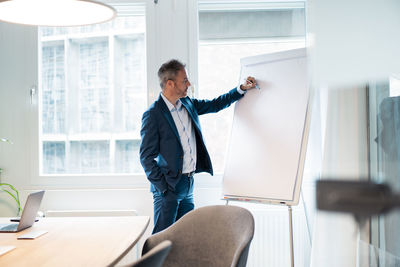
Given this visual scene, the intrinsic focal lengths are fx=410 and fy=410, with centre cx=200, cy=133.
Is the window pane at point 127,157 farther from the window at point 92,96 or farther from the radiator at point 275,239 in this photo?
the radiator at point 275,239

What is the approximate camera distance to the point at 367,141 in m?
0.66

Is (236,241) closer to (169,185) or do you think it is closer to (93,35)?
(169,185)

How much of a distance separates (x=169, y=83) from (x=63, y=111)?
1213 mm

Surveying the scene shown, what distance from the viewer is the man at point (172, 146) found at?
2818 mm

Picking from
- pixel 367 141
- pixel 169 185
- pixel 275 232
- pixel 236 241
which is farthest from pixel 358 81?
pixel 275 232

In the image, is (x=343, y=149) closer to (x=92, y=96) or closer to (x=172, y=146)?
(x=172, y=146)

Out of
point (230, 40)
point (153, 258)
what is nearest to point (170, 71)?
point (230, 40)

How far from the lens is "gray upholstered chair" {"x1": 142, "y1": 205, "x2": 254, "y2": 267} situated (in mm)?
2049

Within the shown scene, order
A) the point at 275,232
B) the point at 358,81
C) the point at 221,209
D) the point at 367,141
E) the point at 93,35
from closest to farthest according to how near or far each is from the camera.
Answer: the point at 358,81
the point at 367,141
the point at 221,209
the point at 275,232
the point at 93,35

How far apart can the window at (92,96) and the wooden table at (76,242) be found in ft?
3.96

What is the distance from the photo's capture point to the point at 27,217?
218cm

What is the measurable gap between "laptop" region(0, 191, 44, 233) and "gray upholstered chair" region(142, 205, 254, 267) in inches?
25.5

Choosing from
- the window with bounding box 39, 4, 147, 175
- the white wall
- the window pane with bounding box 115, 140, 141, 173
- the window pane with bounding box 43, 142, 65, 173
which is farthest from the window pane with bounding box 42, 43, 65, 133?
Result: the white wall

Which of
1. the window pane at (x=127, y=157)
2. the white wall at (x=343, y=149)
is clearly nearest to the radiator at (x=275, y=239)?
the window pane at (x=127, y=157)
